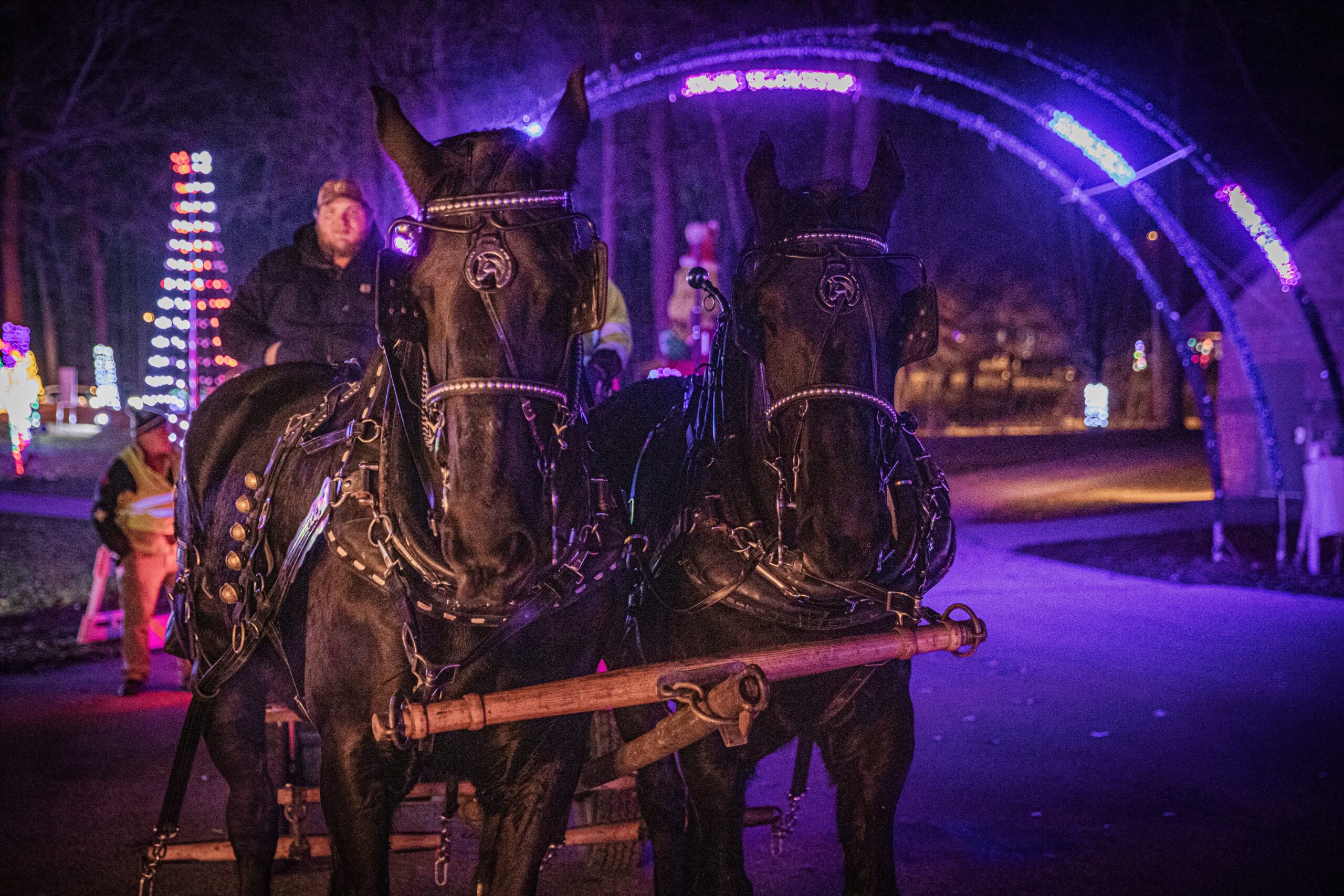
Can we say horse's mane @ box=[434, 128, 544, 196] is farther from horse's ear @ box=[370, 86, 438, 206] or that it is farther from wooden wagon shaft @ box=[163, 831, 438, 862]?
wooden wagon shaft @ box=[163, 831, 438, 862]

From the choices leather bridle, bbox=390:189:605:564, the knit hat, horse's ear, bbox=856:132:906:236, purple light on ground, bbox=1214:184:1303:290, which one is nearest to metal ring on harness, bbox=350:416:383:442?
leather bridle, bbox=390:189:605:564

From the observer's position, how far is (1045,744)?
20.6 feet

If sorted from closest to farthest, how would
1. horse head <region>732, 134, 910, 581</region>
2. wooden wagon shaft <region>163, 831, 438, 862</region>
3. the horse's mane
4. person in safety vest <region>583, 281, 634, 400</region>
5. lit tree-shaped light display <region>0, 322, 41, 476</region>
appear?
the horse's mane, horse head <region>732, 134, 910, 581</region>, wooden wagon shaft <region>163, 831, 438, 862</region>, person in safety vest <region>583, 281, 634, 400</region>, lit tree-shaped light display <region>0, 322, 41, 476</region>

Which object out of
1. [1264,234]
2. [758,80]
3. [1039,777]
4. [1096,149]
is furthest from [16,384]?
[1264,234]

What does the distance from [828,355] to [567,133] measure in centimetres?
83

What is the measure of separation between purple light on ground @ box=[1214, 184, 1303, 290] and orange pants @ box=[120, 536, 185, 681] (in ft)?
31.1

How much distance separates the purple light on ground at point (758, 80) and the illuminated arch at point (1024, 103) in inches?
2.6

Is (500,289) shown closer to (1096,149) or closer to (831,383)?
(831,383)

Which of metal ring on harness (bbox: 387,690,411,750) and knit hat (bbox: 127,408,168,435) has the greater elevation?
knit hat (bbox: 127,408,168,435)

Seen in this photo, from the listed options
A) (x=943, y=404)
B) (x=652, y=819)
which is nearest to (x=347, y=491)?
(x=652, y=819)

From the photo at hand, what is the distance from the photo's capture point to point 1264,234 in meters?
10.4

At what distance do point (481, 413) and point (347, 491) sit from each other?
2.23ft

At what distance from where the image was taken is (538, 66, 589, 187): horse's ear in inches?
101

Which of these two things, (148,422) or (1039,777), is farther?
(148,422)
